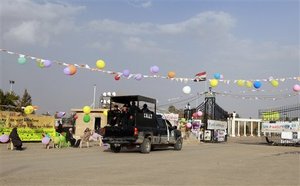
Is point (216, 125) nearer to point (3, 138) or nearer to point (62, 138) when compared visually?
point (62, 138)

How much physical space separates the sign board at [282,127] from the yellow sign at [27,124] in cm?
1987

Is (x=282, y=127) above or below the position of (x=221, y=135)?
above

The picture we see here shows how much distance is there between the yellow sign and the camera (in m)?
25.2

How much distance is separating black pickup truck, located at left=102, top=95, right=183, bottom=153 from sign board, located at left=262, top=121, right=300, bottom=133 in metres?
18.1

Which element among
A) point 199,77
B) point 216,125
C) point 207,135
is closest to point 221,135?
point 216,125

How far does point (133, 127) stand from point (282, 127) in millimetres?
20984

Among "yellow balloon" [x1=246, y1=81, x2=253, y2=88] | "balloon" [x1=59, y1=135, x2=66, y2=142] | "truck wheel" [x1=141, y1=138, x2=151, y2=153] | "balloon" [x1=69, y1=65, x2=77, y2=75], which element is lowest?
"truck wheel" [x1=141, y1=138, x2=151, y2=153]

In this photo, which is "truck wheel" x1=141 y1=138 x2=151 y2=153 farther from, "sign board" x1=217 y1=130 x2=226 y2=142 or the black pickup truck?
"sign board" x1=217 y1=130 x2=226 y2=142

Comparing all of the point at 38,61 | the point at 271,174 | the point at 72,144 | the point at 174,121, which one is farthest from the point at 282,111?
the point at 271,174

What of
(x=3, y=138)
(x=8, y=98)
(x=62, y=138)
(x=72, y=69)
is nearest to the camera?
(x=72, y=69)

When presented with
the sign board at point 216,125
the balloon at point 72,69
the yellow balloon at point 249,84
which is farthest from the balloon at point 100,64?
the sign board at point 216,125

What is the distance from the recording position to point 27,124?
1067 inches

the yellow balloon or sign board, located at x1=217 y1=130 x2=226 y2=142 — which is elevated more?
the yellow balloon

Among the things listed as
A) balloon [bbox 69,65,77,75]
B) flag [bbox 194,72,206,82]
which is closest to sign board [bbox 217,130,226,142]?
flag [bbox 194,72,206,82]
